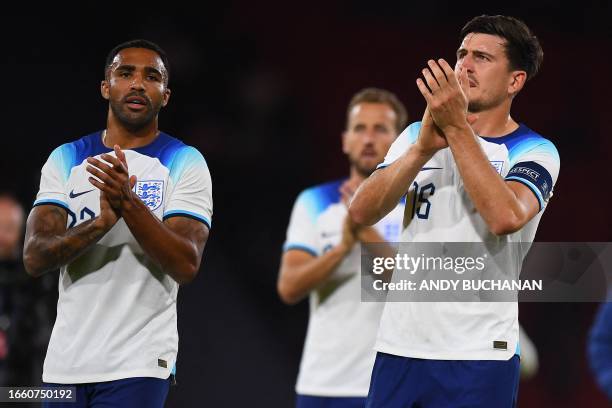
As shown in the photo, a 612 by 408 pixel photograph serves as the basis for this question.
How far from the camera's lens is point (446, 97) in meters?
3.14

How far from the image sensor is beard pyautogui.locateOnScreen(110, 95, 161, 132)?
3.59 m

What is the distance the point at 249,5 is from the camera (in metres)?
10.8

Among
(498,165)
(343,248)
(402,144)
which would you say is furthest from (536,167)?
(343,248)

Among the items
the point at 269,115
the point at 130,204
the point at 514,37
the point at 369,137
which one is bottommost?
the point at 130,204

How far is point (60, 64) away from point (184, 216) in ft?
19.2

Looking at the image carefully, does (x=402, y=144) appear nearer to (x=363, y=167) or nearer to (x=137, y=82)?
(x=137, y=82)

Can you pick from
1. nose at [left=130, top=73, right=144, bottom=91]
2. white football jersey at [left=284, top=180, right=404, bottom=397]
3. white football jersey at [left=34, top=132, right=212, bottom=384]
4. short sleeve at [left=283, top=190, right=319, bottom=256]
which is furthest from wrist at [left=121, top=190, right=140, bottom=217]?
short sleeve at [left=283, top=190, right=319, bottom=256]

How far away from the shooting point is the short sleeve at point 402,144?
136 inches

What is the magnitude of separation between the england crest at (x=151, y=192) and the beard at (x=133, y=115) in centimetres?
24

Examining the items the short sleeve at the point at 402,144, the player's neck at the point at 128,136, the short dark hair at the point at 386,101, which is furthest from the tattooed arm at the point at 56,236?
the short dark hair at the point at 386,101

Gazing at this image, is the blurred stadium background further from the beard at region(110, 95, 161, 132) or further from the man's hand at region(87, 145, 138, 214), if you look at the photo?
the man's hand at region(87, 145, 138, 214)

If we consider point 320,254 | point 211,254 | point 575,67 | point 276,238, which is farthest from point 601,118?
point 320,254

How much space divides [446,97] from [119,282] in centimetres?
137

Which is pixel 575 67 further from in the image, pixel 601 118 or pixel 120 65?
pixel 120 65
